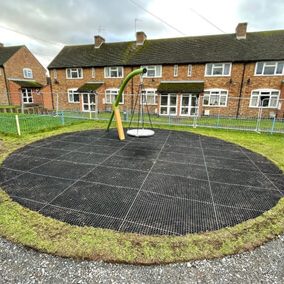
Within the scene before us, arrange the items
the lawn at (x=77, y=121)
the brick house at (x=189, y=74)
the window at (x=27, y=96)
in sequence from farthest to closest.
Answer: the window at (x=27, y=96) < the brick house at (x=189, y=74) < the lawn at (x=77, y=121)

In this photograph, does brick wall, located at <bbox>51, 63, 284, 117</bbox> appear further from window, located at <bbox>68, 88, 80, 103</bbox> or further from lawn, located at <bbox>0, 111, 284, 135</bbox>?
lawn, located at <bbox>0, 111, 284, 135</bbox>

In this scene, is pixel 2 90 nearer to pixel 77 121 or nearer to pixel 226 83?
pixel 77 121

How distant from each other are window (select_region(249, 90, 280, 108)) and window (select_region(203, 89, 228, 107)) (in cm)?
212

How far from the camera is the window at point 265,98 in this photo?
613 inches

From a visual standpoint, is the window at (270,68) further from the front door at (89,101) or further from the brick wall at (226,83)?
the front door at (89,101)

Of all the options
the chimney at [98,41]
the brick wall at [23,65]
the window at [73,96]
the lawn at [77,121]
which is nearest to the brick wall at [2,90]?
the brick wall at [23,65]

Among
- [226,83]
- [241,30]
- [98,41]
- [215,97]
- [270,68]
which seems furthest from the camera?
[98,41]

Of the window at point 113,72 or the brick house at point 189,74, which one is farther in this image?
the window at point 113,72

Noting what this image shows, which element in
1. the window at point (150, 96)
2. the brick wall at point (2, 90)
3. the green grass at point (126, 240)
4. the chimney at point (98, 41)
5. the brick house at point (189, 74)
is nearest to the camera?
the green grass at point (126, 240)

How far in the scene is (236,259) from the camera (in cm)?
242

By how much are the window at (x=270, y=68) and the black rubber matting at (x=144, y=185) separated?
1184 cm

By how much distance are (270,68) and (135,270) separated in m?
18.2

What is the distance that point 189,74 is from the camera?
17.4m

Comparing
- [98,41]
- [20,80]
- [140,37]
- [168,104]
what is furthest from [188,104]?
[20,80]
